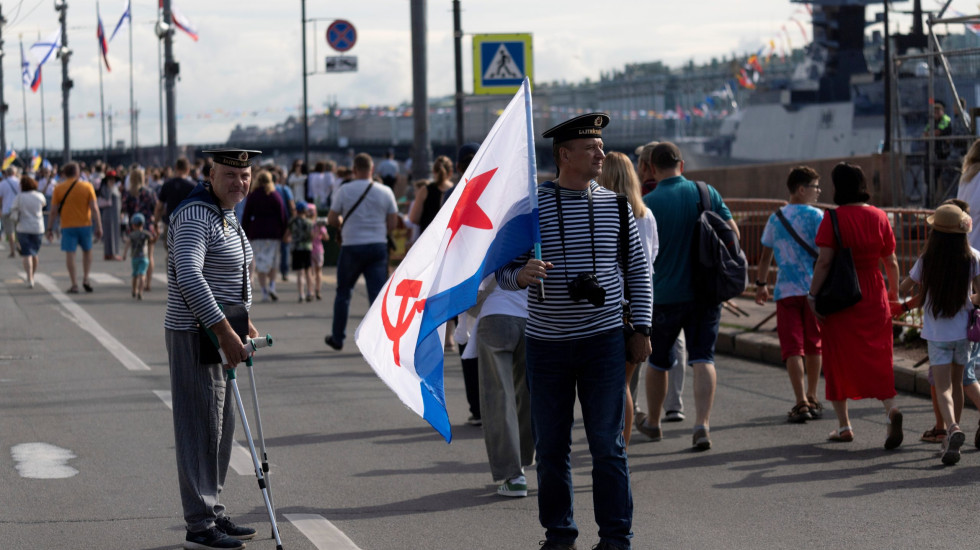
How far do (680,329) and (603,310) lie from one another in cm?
284

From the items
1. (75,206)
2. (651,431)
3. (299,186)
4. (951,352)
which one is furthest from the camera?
(299,186)

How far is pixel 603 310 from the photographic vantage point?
5.15 m

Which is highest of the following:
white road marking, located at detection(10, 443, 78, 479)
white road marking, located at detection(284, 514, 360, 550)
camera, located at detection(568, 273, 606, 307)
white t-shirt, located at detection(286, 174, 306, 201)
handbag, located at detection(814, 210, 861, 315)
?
white t-shirt, located at detection(286, 174, 306, 201)

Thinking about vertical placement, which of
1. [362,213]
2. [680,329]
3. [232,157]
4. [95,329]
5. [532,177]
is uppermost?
[232,157]

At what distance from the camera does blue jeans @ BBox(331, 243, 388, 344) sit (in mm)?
7130

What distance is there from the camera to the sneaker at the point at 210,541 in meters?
5.57

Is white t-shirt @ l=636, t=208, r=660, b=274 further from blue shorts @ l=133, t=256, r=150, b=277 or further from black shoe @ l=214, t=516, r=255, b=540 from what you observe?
blue shorts @ l=133, t=256, r=150, b=277

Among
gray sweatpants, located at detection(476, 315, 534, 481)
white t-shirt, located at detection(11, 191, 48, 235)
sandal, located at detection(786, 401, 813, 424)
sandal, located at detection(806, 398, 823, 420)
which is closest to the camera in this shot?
gray sweatpants, located at detection(476, 315, 534, 481)

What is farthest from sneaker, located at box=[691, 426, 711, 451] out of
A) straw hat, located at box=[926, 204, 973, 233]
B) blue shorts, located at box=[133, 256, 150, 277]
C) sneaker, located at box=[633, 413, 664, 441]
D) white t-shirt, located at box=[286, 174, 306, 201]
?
white t-shirt, located at box=[286, 174, 306, 201]

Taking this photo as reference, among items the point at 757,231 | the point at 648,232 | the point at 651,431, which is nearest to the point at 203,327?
the point at 648,232

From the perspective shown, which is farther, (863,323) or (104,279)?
(104,279)

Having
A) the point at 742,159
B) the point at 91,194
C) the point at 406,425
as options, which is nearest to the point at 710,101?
the point at 742,159

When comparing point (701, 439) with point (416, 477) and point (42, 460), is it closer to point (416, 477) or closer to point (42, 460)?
point (416, 477)

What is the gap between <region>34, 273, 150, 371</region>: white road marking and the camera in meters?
11.6
